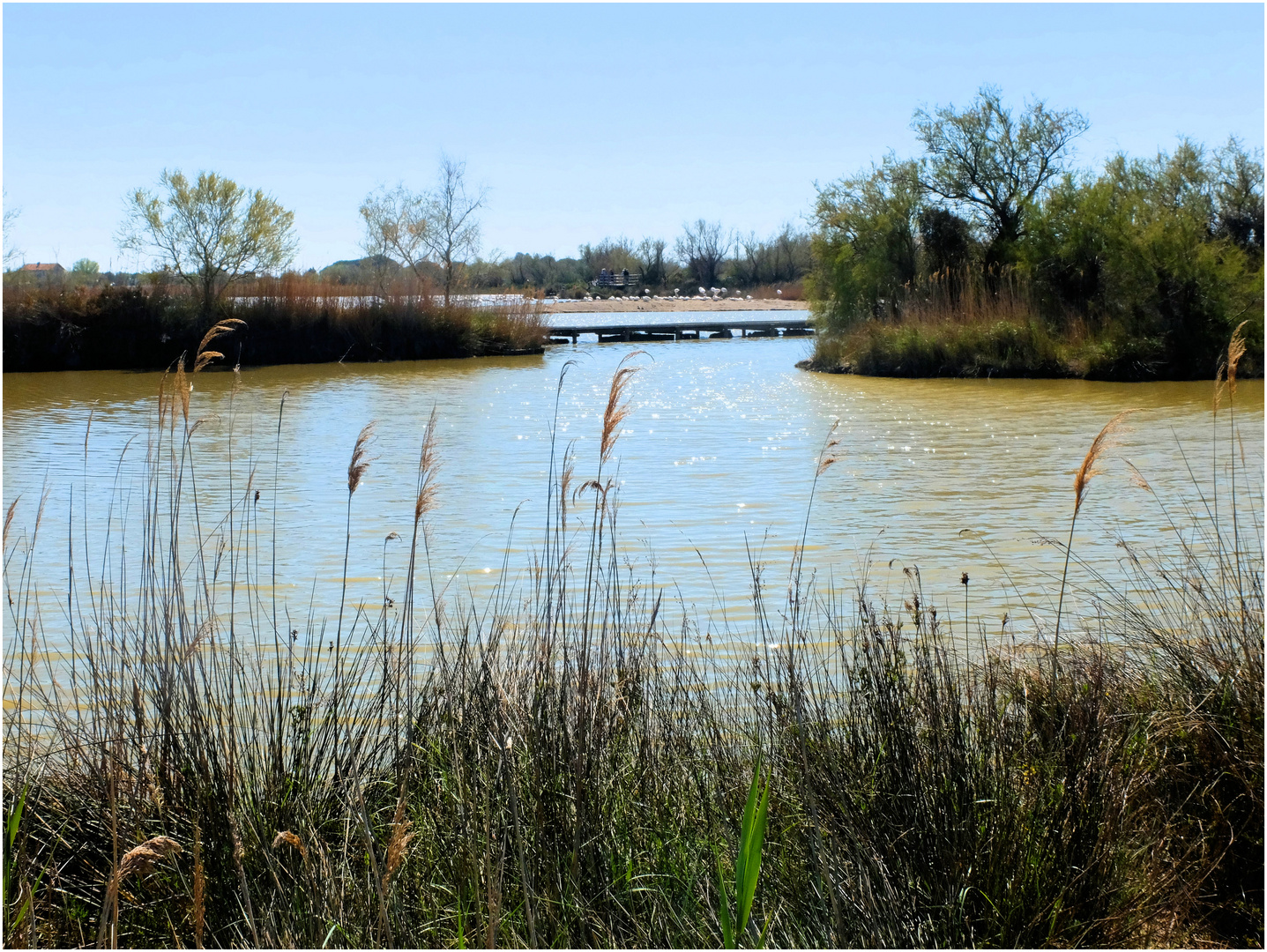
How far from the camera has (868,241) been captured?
26359mm

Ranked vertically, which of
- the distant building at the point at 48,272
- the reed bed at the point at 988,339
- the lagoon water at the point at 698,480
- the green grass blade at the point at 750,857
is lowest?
the lagoon water at the point at 698,480

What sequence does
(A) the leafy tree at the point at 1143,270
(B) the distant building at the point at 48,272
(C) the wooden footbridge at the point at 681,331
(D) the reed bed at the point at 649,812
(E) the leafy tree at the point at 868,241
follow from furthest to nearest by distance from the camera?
1. (C) the wooden footbridge at the point at 681,331
2. (B) the distant building at the point at 48,272
3. (E) the leafy tree at the point at 868,241
4. (A) the leafy tree at the point at 1143,270
5. (D) the reed bed at the point at 649,812

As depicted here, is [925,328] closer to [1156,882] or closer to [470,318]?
[470,318]

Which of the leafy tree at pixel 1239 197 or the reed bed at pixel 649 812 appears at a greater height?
the leafy tree at pixel 1239 197

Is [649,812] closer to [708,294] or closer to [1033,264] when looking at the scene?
[1033,264]

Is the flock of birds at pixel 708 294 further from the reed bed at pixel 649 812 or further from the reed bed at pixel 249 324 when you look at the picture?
the reed bed at pixel 649 812

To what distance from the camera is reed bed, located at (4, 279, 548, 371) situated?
2859cm

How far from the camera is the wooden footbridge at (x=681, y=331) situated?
38.6 m

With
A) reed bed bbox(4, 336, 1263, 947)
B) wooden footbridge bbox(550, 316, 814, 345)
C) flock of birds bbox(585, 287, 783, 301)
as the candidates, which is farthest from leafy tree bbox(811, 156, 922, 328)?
flock of birds bbox(585, 287, 783, 301)

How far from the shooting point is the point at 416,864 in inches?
102

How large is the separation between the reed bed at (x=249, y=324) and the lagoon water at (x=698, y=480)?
6350mm

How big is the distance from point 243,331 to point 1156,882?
29.3 metres

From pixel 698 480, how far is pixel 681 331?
1193 inches

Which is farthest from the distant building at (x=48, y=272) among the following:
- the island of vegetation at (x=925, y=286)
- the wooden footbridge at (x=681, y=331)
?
the wooden footbridge at (x=681, y=331)
